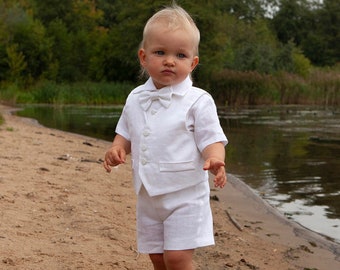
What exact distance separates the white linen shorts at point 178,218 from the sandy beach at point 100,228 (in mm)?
917

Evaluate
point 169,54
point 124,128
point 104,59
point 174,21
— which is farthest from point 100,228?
point 104,59

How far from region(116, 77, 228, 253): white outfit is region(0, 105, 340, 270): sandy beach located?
3.25 ft

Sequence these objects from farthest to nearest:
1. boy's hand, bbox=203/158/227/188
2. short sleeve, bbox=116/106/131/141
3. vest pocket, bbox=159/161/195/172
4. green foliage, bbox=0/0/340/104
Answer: green foliage, bbox=0/0/340/104 → short sleeve, bbox=116/106/131/141 → vest pocket, bbox=159/161/195/172 → boy's hand, bbox=203/158/227/188

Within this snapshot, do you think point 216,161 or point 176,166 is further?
point 176,166

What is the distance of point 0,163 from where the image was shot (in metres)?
6.97

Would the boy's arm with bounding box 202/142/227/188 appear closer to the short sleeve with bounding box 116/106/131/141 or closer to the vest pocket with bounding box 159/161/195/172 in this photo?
the vest pocket with bounding box 159/161/195/172

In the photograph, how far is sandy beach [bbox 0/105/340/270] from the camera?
402cm

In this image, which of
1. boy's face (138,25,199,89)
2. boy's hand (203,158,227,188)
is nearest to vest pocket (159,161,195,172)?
boy's hand (203,158,227,188)

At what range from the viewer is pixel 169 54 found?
304 cm

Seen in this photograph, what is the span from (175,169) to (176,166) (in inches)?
0.6

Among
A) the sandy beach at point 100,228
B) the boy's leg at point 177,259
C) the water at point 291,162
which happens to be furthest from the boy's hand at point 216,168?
the water at point 291,162

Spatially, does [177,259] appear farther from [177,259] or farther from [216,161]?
[216,161]

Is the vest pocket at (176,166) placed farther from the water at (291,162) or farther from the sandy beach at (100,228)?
the water at (291,162)

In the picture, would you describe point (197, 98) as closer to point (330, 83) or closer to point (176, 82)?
point (176, 82)
